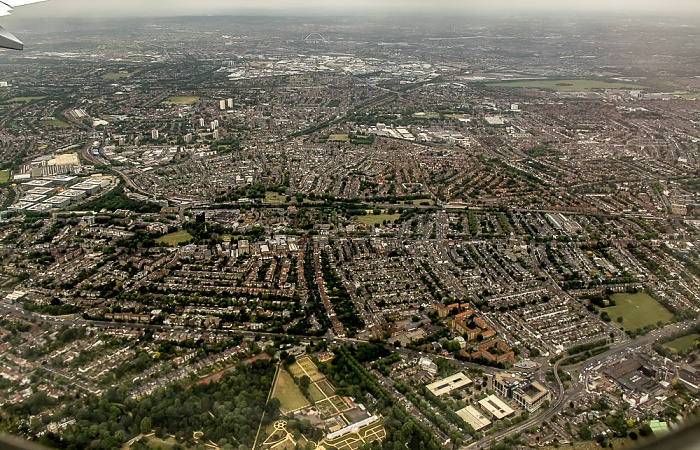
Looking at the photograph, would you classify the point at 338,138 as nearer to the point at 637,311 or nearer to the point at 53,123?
the point at 53,123

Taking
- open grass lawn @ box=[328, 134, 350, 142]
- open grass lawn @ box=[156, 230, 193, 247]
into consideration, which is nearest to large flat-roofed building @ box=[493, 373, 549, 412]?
open grass lawn @ box=[156, 230, 193, 247]

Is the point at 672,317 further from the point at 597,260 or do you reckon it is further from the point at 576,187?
the point at 576,187

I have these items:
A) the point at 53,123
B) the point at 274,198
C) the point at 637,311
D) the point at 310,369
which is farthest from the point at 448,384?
the point at 53,123

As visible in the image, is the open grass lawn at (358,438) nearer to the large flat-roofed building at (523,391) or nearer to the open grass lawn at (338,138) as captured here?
the large flat-roofed building at (523,391)

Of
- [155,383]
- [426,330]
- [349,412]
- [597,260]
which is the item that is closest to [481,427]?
[349,412]

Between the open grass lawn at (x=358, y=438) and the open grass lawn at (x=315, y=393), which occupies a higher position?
the open grass lawn at (x=358, y=438)

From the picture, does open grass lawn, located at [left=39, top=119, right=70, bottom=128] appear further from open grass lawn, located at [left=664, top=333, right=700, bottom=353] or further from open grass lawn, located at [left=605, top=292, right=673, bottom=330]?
open grass lawn, located at [left=664, top=333, right=700, bottom=353]

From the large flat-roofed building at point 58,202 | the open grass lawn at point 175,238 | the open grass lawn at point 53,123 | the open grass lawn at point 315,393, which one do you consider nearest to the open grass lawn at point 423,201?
the open grass lawn at point 175,238
